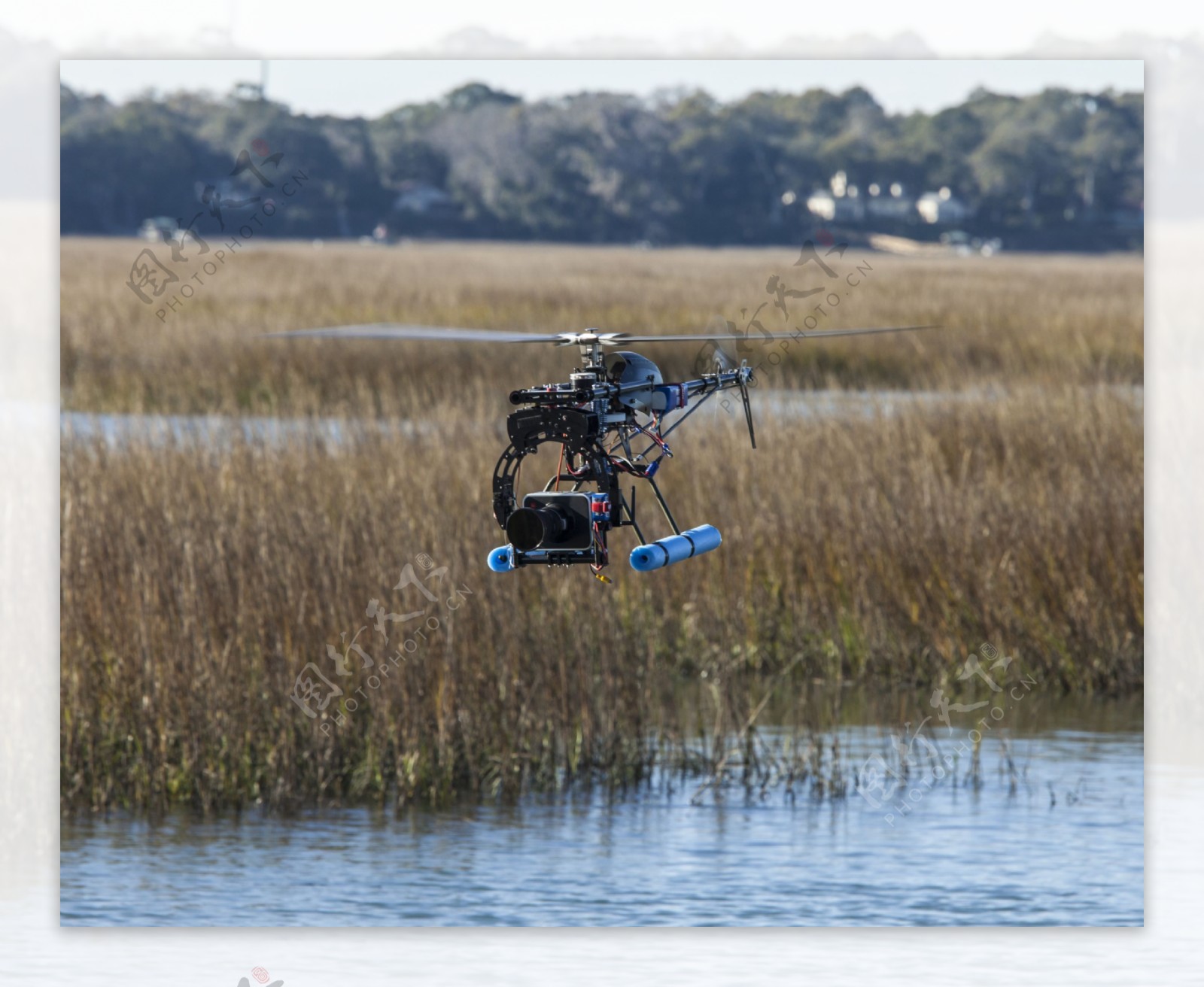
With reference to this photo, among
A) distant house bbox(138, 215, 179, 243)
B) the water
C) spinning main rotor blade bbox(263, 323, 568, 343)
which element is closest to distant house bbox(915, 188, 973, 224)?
distant house bbox(138, 215, 179, 243)

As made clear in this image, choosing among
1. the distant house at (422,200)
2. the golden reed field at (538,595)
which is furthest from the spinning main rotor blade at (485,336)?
the distant house at (422,200)

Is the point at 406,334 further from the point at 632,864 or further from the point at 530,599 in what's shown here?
the point at 530,599

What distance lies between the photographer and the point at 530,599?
9.74 meters

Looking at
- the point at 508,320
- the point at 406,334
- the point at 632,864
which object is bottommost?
the point at 632,864

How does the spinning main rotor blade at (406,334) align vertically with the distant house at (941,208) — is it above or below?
below

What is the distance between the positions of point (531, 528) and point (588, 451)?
0.19m

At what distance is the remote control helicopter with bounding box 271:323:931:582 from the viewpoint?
11.5ft

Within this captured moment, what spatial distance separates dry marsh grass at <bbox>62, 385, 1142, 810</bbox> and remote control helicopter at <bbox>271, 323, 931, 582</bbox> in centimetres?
503

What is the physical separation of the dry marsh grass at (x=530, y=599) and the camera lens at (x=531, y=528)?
202 inches

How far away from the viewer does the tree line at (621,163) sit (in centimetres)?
3903

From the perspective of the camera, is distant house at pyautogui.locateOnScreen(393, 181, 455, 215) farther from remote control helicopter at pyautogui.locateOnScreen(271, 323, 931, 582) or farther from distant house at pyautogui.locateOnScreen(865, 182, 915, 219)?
remote control helicopter at pyautogui.locateOnScreen(271, 323, 931, 582)

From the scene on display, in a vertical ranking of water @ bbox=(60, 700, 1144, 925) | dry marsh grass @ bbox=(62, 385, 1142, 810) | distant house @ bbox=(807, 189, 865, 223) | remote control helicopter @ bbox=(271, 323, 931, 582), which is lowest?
water @ bbox=(60, 700, 1144, 925)

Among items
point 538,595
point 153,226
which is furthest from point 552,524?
point 153,226

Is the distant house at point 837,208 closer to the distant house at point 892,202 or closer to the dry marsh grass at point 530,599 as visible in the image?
the distant house at point 892,202
